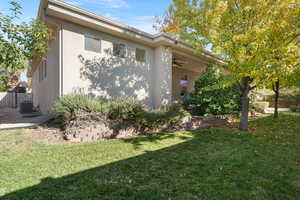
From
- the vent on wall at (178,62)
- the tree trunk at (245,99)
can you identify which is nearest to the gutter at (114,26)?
the tree trunk at (245,99)

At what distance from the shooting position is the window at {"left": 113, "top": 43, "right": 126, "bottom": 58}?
28.1 ft

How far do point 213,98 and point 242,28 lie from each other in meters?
3.94

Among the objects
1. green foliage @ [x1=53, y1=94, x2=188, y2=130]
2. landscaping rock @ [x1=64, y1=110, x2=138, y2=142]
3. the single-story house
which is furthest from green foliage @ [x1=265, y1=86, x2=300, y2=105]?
landscaping rock @ [x1=64, y1=110, x2=138, y2=142]

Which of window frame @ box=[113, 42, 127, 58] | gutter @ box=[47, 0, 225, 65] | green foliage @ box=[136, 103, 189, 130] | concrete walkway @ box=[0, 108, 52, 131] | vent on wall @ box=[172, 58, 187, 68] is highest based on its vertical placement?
gutter @ box=[47, 0, 225, 65]

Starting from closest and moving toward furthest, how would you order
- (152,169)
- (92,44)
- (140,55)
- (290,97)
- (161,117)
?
(152,169) < (161,117) < (92,44) < (140,55) < (290,97)

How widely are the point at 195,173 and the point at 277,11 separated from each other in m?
6.18

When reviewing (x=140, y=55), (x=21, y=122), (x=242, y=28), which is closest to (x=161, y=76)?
(x=140, y=55)

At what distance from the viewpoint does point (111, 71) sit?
8453 mm

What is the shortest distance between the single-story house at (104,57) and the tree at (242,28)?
2.55 m

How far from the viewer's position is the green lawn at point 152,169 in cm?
278

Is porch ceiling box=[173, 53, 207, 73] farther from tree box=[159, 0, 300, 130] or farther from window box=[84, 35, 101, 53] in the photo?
window box=[84, 35, 101, 53]

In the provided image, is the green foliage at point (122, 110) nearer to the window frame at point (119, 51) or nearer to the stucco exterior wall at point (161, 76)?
the stucco exterior wall at point (161, 76)

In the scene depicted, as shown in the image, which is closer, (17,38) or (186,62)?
(17,38)

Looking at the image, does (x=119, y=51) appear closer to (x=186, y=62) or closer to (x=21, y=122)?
(x=21, y=122)
